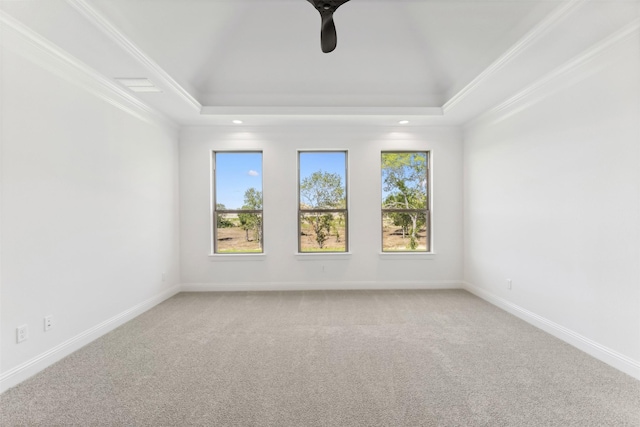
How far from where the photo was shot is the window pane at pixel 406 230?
5.08 metres

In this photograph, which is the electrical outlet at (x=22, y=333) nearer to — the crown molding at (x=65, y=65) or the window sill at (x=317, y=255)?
the crown molding at (x=65, y=65)

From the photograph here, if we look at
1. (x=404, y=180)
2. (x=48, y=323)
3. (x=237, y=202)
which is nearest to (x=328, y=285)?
(x=237, y=202)

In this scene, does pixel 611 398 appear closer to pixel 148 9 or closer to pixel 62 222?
pixel 62 222

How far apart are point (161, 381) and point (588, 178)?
12.8 ft

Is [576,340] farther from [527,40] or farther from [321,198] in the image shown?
[321,198]

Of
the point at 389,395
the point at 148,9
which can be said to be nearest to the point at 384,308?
the point at 389,395

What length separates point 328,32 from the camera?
222 centimetres

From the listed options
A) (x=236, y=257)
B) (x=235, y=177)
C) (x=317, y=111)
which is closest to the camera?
(x=317, y=111)

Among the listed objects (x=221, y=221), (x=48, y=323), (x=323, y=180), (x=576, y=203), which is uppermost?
(x=323, y=180)

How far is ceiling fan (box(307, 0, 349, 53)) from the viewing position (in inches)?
78.9

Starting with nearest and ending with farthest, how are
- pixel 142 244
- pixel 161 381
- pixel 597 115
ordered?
pixel 161 381 < pixel 597 115 < pixel 142 244

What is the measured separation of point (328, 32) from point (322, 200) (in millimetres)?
3044

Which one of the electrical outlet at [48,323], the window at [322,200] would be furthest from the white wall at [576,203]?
the electrical outlet at [48,323]

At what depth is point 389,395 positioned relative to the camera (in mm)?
2080
